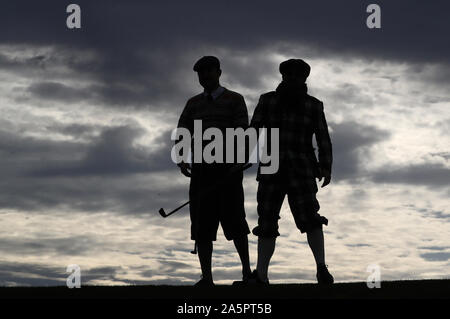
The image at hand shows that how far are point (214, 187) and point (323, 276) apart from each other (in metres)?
1.98

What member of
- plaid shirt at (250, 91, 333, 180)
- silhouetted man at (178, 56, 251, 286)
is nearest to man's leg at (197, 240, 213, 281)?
silhouetted man at (178, 56, 251, 286)

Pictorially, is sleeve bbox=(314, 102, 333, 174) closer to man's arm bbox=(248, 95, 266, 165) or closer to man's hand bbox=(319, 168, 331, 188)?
man's hand bbox=(319, 168, 331, 188)

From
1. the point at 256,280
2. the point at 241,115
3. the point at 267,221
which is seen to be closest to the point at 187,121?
the point at 241,115

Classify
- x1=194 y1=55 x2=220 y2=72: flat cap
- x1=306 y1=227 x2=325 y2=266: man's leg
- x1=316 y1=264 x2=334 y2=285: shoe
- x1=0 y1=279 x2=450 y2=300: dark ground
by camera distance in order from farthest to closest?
x1=194 y1=55 x2=220 y2=72: flat cap, x1=306 y1=227 x2=325 y2=266: man's leg, x1=316 y1=264 x2=334 y2=285: shoe, x1=0 y1=279 x2=450 y2=300: dark ground

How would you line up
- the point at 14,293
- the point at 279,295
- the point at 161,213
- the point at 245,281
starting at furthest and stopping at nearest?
the point at 161,213 → the point at 245,281 → the point at 14,293 → the point at 279,295

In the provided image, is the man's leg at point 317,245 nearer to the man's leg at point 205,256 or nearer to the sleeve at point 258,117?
the man's leg at point 205,256

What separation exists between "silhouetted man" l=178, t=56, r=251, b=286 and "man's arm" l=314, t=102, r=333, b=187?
3.44 feet

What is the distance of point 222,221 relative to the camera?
10297mm

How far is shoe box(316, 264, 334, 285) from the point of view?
9648 millimetres

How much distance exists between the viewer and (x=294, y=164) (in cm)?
991
